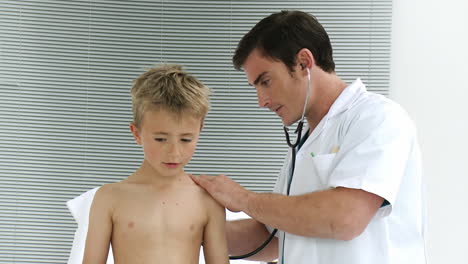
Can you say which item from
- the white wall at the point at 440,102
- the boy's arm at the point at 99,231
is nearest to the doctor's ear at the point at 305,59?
the boy's arm at the point at 99,231

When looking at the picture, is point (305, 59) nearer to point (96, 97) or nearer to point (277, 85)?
point (277, 85)

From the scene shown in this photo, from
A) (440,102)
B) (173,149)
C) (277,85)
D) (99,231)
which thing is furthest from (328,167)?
(440,102)

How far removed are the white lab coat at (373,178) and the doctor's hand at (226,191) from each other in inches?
5.8

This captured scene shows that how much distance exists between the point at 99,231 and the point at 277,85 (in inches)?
24.0

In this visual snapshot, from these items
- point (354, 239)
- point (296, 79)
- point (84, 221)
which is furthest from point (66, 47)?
point (354, 239)

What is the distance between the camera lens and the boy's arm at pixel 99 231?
155 centimetres

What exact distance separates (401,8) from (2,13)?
7.76 feet

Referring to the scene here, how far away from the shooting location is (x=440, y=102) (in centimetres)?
361

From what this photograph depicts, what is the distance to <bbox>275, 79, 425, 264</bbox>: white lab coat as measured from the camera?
149 cm

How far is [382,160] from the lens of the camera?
149cm

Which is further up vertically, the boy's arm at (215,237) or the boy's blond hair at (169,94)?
the boy's blond hair at (169,94)

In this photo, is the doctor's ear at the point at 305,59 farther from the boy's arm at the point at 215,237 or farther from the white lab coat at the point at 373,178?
the boy's arm at the point at 215,237

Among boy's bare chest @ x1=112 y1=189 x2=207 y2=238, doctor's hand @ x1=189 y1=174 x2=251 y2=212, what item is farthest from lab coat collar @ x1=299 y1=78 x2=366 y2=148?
boy's bare chest @ x1=112 y1=189 x2=207 y2=238

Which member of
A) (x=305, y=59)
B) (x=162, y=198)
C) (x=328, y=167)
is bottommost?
(x=162, y=198)
